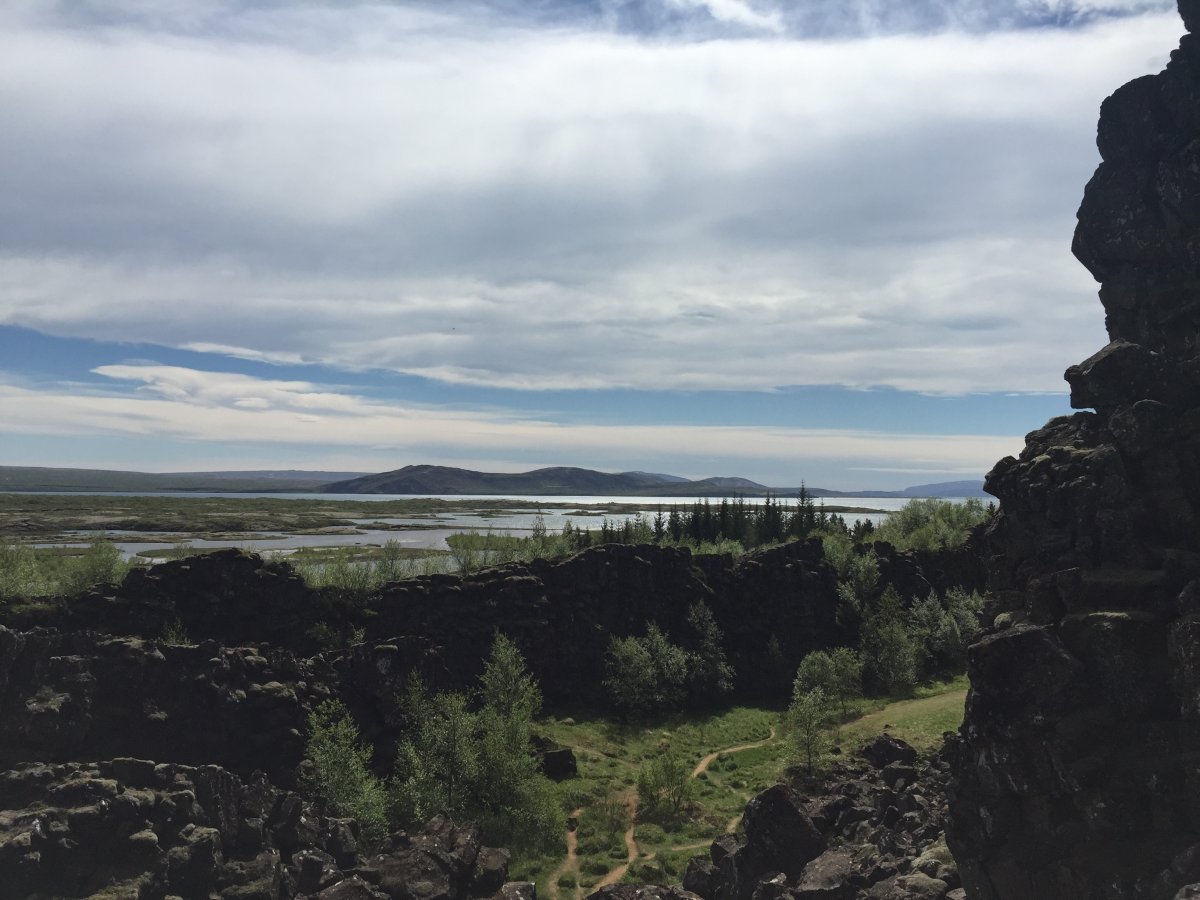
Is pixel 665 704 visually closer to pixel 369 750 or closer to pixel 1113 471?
pixel 369 750

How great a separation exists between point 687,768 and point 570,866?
88.3 feet

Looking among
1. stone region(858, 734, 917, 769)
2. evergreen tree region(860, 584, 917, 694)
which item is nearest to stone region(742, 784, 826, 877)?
stone region(858, 734, 917, 769)

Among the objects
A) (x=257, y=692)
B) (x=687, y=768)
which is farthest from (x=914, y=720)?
(x=257, y=692)

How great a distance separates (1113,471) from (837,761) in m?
45.1

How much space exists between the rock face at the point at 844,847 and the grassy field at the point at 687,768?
7668 millimetres

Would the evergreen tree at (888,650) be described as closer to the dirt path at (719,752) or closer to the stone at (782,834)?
the dirt path at (719,752)

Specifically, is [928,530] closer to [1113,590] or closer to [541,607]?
[541,607]

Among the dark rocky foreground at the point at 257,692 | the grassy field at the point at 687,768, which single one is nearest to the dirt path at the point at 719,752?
the grassy field at the point at 687,768

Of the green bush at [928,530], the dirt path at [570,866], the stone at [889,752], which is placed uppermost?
the green bush at [928,530]

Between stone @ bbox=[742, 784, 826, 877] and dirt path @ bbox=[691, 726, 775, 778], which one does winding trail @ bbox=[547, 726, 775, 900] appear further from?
stone @ bbox=[742, 784, 826, 877]

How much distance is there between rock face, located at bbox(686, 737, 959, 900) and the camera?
4012 cm

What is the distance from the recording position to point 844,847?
48.4m

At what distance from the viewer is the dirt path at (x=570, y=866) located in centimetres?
5738

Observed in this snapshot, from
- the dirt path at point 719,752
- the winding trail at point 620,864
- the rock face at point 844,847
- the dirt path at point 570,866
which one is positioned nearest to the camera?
the rock face at point 844,847
